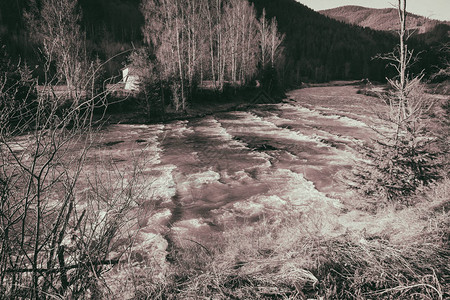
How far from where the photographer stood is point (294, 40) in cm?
11256

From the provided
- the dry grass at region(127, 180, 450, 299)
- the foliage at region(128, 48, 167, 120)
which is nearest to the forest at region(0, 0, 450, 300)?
the dry grass at region(127, 180, 450, 299)

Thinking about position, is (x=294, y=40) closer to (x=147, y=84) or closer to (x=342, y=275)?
(x=147, y=84)

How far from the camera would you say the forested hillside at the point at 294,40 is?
55375 mm

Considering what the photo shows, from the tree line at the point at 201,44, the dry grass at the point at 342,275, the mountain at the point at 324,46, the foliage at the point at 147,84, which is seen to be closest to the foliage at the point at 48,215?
the dry grass at the point at 342,275

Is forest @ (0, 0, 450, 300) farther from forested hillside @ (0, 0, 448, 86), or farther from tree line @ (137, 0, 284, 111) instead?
forested hillside @ (0, 0, 448, 86)

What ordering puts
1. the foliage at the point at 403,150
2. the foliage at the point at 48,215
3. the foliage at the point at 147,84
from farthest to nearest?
1. the foliage at the point at 147,84
2. the foliage at the point at 403,150
3. the foliage at the point at 48,215

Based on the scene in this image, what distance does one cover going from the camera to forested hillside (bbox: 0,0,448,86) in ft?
182

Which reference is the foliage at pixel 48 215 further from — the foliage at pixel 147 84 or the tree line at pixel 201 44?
the tree line at pixel 201 44

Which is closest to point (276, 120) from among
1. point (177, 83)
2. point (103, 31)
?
point (177, 83)

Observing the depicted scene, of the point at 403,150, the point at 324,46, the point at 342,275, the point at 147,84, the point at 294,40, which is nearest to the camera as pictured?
the point at 342,275

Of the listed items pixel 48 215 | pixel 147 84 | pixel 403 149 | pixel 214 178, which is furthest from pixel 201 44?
pixel 48 215

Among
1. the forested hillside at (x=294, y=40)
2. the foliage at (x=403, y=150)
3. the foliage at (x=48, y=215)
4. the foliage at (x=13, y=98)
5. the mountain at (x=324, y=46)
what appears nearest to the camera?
the foliage at (x=48, y=215)

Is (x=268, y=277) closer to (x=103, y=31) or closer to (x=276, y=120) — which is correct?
(x=276, y=120)

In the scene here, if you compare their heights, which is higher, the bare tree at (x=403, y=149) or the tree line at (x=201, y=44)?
the tree line at (x=201, y=44)
